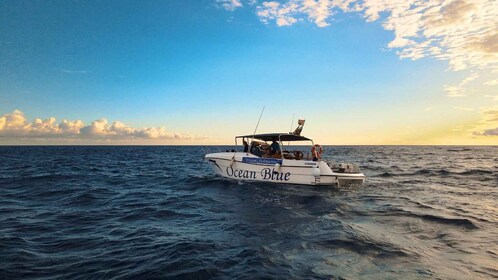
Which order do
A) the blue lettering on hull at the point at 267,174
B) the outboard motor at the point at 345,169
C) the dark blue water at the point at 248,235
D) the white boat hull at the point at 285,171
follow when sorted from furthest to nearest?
the outboard motor at the point at 345,169
the blue lettering on hull at the point at 267,174
the white boat hull at the point at 285,171
the dark blue water at the point at 248,235

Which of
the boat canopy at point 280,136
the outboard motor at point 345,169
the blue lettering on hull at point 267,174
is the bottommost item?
the blue lettering on hull at point 267,174

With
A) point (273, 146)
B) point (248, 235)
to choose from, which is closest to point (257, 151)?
point (273, 146)

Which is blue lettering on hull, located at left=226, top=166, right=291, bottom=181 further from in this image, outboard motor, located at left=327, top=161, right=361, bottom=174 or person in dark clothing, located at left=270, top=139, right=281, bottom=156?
outboard motor, located at left=327, top=161, right=361, bottom=174

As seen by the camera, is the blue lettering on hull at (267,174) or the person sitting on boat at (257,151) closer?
the blue lettering on hull at (267,174)

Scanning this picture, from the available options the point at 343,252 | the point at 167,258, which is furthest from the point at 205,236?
the point at 343,252

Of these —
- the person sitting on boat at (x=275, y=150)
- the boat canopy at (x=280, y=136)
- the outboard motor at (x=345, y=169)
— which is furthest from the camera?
the outboard motor at (x=345, y=169)

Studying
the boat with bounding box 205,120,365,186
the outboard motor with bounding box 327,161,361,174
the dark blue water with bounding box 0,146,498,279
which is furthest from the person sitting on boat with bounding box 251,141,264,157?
the outboard motor with bounding box 327,161,361,174

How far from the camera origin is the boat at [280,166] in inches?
703

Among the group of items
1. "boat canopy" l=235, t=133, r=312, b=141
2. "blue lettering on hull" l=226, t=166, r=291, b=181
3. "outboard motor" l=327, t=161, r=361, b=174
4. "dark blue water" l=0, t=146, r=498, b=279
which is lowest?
"dark blue water" l=0, t=146, r=498, b=279

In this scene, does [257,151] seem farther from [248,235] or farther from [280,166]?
[248,235]

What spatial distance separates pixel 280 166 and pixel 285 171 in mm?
439

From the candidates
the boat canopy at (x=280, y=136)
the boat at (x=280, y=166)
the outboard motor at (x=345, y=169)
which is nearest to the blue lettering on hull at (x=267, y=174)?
the boat at (x=280, y=166)

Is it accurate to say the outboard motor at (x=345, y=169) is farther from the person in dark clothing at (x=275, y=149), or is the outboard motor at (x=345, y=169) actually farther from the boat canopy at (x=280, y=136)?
the person in dark clothing at (x=275, y=149)

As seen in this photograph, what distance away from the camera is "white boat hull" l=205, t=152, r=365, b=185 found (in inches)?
701
